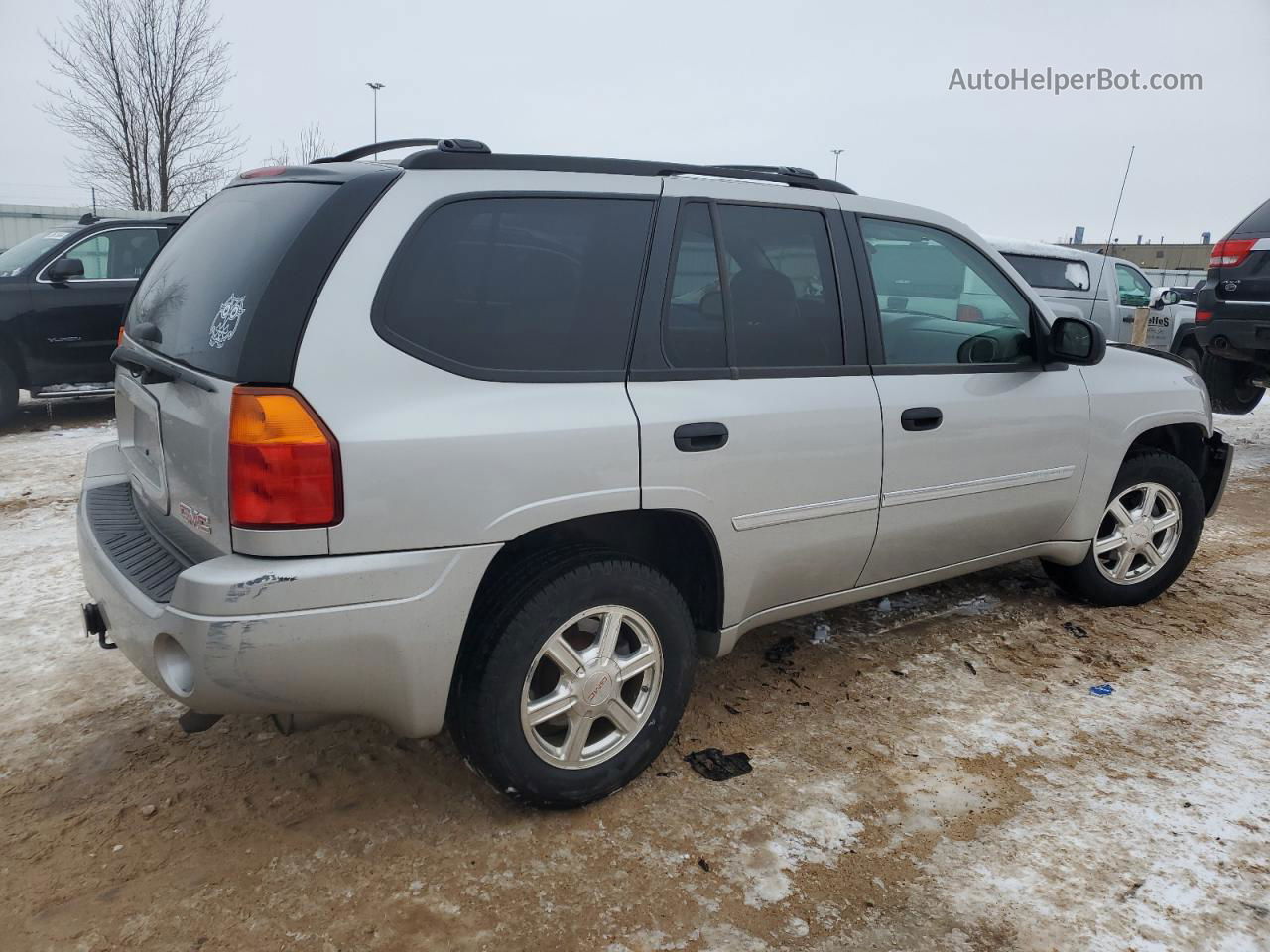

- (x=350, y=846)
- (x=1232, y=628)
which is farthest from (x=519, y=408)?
(x=1232, y=628)

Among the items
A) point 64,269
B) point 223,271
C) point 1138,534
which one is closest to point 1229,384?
point 1138,534

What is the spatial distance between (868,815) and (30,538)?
4646 mm

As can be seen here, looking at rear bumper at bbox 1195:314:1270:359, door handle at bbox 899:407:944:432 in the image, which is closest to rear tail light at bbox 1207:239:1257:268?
rear bumper at bbox 1195:314:1270:359

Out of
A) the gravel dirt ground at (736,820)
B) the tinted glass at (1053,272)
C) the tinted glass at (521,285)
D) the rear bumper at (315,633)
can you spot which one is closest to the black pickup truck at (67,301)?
the gravel dirt ground at (736,820)

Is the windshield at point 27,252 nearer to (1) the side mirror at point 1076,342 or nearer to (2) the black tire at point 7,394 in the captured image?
(2) the black tire at point 7,394

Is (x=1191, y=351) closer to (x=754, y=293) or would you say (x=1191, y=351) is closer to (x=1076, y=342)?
(x=1076, y=342)

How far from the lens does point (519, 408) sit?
252 centimetres

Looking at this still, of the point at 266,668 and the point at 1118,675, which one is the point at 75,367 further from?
the point at 1118,675

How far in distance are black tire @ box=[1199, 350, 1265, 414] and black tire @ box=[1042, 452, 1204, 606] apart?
16.2 feet

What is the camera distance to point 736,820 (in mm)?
2805

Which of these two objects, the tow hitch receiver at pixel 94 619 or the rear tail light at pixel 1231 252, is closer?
the tow hitch receiver at pixel 94 619

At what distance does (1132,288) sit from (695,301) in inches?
399

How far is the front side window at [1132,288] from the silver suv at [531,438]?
26.9 feet

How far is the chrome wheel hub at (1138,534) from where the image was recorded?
4.29 meters
